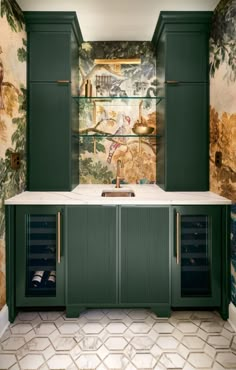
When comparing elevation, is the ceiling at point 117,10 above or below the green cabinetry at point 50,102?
above

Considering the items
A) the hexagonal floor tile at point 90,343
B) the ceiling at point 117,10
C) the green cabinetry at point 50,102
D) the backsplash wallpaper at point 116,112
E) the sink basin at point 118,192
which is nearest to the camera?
the hexagonal floor tile at point 90,343

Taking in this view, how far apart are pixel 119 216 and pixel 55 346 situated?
3.30 feet

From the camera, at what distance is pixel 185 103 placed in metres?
2.83

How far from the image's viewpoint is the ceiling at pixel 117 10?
101 inches

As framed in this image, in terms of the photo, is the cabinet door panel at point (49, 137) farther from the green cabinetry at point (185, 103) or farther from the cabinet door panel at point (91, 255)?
the green cabinetry at point (185, 103)

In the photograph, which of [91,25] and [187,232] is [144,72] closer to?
[91,25]

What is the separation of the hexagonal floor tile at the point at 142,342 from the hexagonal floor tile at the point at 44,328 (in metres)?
0.61

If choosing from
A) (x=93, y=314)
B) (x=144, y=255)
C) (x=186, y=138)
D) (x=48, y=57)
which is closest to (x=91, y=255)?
(x=144, y=255)

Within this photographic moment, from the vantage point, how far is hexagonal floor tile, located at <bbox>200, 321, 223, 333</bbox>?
235 cm

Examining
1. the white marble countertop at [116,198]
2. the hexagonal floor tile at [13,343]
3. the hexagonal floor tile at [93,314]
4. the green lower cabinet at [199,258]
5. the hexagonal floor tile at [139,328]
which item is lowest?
the hexagonal floor tile at [13,343]

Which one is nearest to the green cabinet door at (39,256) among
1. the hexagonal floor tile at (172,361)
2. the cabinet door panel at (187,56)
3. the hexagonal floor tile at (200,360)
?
the hexagonal floor tile at (172,361)

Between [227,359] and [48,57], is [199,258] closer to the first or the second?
[227,359]

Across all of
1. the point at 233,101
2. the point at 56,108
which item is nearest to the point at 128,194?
the point at 56,108

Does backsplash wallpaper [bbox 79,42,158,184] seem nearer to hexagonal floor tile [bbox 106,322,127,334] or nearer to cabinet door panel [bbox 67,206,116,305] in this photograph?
cabinet door panel [bbox 67,206,116,305]
